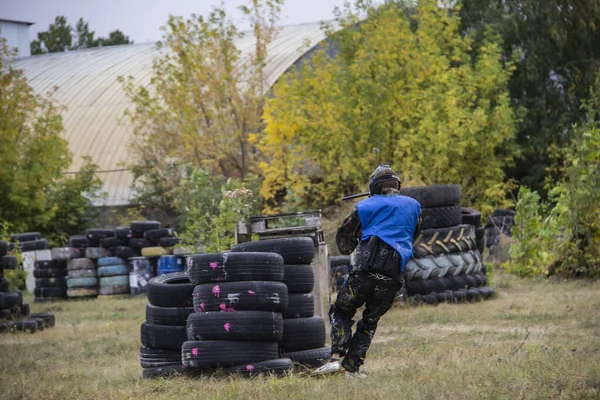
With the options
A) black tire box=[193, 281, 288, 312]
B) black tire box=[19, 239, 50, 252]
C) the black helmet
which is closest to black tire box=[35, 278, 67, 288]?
black tire box=[19, 239, 50, 252]

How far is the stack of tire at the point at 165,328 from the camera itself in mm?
9195

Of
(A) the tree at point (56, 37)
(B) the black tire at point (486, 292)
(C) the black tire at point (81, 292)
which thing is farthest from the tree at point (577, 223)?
(A) the tree at point (56, 37)

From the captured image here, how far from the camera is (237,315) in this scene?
8.59 m

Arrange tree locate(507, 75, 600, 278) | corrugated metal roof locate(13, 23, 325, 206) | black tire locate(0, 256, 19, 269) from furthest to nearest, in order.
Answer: corrugated metal roof locate(13, 23, 325, 206) < tree locate(507, 75, 600, 278) < black tire locate(0, 256, 19, 269)

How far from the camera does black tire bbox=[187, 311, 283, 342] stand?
337 inches

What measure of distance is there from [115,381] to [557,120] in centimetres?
2910

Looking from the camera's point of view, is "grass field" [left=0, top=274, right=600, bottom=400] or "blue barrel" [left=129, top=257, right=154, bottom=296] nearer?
"grass field" [left=0, top=274, right=600, bottom=400]

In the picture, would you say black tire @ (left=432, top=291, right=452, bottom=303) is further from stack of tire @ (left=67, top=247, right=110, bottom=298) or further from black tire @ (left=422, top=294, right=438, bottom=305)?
Answer: stack of tire @ (left=67, top=247, right=110, bottom=298)

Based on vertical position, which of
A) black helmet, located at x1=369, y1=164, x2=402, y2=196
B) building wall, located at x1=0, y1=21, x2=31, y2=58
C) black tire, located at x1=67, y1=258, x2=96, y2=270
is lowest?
black tire, located at x1=67, y1=258, x2=96, y2=270

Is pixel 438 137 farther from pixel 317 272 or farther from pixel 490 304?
pixel 317 272

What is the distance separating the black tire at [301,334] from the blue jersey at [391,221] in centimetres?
119

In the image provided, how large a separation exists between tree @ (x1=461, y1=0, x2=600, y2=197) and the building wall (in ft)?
129

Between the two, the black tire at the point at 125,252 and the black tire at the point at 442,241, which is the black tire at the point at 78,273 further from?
the black tire at the point at 442,241

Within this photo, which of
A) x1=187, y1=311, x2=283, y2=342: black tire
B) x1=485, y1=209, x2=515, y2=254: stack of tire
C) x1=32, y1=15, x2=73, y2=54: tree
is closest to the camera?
x1=187, y1=311, x2=283, y2=342: black tire
